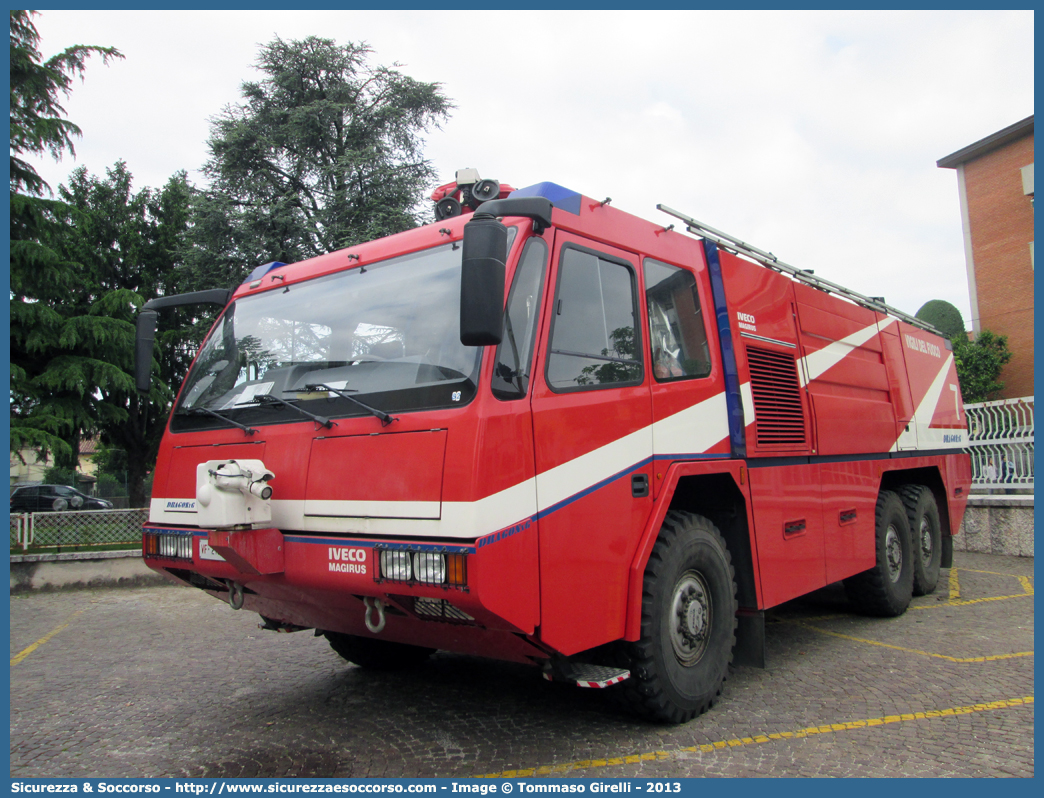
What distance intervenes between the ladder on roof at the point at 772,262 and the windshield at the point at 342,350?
191 centimetres

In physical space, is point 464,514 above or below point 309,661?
above

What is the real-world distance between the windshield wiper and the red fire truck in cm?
→ 1

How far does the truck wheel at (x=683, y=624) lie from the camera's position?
3.99m

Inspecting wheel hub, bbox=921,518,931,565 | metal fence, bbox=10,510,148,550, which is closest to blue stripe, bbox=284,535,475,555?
wheel hub, bbox=921,518,931,565

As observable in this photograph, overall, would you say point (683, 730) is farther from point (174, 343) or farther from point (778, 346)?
point (174, 343)

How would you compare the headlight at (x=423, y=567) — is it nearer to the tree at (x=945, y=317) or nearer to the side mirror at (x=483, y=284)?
the side mirror at (x=483, y=284)

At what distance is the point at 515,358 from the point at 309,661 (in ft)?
13.1

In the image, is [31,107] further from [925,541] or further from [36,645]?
[925,541]

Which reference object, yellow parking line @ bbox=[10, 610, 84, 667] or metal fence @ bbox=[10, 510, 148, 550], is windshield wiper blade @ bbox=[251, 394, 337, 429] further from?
metal fence @ bbox=[10, 510, 148, 550]

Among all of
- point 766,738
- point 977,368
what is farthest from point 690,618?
point 977,368

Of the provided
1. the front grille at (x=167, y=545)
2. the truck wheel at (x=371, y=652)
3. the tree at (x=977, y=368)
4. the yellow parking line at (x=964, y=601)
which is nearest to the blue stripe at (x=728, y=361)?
the truck wheel at (x=371, y=652)

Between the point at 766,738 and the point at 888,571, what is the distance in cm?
367

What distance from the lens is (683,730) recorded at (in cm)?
419

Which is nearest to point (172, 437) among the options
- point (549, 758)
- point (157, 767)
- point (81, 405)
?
point (157, 767)
